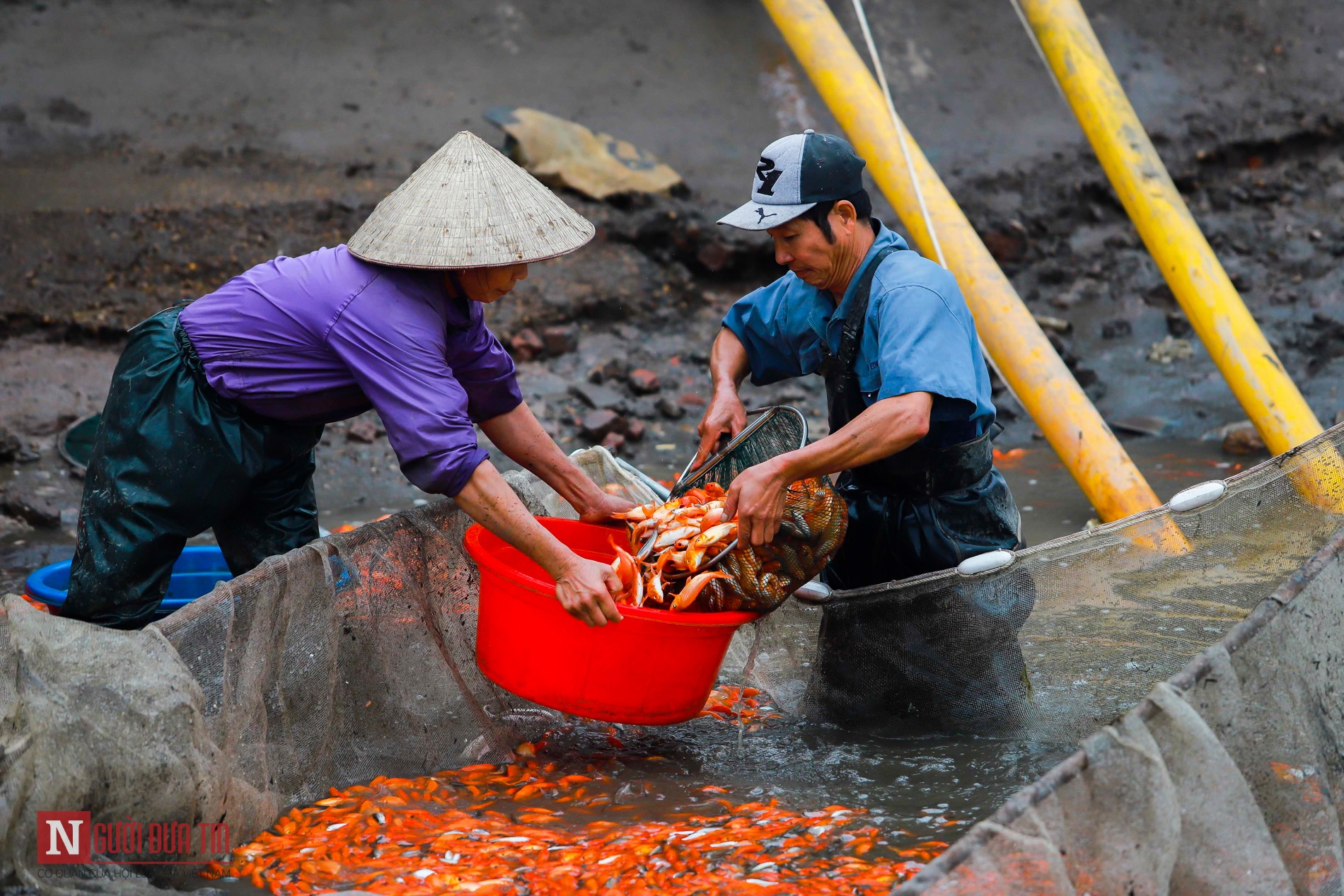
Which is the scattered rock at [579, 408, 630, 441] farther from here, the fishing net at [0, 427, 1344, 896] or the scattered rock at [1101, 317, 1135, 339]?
the scattered rock at [1101, 317, 1135, 339]

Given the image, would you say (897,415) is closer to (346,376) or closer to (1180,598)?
(1180,598)

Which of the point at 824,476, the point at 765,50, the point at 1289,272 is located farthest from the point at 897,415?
the point at 765,50

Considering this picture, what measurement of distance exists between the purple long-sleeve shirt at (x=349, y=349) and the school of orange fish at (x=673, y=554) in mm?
526

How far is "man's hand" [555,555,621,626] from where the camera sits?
9.73 ft

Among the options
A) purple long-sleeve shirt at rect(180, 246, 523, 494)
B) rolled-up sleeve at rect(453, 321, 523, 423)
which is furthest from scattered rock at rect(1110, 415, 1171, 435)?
purple long-sleeve shirt at rect(180, 246, 523, 494)

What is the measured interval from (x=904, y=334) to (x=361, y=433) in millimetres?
4589

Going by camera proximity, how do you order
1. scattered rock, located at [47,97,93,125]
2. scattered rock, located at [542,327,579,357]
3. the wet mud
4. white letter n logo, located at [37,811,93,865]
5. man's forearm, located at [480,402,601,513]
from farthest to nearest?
scattered rock, located at [47,97,93,125]
scattered rock, located at [542,327,579,357]
the wet mud
man's forearm, located at [480,402,601,513]
white letter n logo, located at [37,811,93,865]

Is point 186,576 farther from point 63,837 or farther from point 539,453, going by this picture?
point 63,837

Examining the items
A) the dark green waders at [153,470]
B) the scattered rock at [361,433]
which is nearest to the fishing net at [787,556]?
the dark green waders at [153,470]

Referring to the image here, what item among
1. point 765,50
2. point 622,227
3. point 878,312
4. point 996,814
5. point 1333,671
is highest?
point 765,50

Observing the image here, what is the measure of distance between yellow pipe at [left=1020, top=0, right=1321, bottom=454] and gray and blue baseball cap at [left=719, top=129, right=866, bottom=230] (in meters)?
2.86

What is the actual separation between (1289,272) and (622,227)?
4.93m

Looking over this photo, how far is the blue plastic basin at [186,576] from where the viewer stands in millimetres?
4109

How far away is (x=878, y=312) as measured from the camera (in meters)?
3.27
